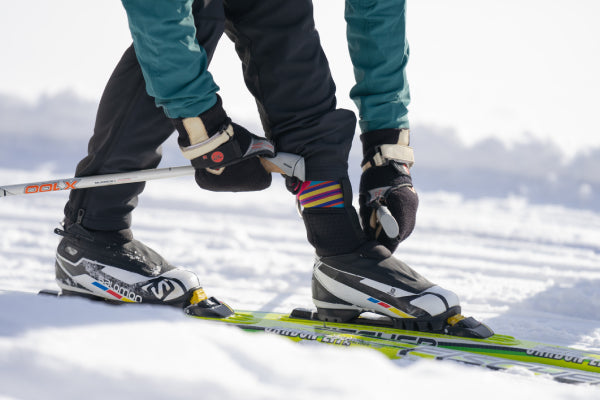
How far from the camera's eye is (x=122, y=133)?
1519 millimetres

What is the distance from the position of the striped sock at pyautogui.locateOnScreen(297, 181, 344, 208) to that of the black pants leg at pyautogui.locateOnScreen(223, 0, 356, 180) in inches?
0.7

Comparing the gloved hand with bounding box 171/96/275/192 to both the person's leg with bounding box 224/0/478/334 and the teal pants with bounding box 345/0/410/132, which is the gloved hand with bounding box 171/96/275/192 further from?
the teal pants with bounding box 345/0/410/132

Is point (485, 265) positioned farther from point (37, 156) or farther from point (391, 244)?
point (37, 156)

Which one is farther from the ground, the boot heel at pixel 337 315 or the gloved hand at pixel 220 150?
the gloved hand at pixel 220 150

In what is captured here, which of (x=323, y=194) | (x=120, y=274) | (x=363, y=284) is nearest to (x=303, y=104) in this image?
(x=323, y=194)

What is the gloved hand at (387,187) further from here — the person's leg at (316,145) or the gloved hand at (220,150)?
the gloved hand at (220,150)

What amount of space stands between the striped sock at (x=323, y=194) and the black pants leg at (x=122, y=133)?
1.32ft

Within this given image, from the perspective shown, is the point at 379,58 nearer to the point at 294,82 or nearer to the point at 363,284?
the point at 294,82

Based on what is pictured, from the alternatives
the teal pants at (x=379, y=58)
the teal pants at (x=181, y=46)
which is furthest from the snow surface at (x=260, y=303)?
the teal pants at (x=379, y=58)

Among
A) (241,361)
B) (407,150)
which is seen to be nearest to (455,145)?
(407,150)

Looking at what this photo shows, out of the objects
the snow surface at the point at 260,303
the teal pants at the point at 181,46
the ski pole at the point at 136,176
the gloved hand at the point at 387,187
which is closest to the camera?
the snow surface at the point at 260,303

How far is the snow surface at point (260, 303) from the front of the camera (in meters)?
0.75

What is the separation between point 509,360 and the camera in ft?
4.09

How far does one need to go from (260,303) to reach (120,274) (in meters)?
0.55
